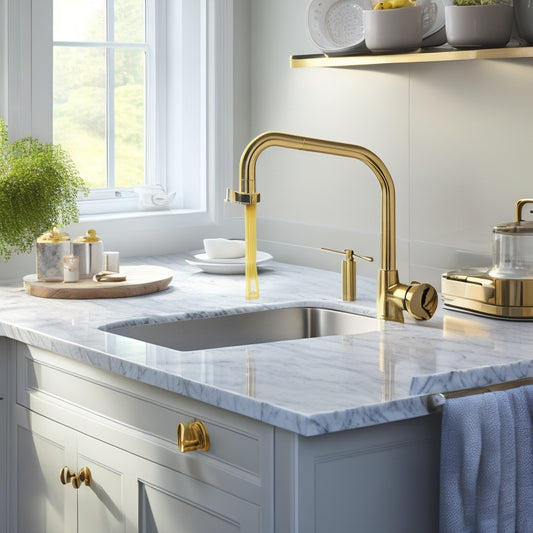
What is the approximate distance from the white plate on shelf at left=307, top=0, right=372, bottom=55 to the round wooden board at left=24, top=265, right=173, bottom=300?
72cm

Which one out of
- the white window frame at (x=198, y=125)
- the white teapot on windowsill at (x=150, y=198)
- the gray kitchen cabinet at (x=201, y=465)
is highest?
the white window frame at (x=198, y=125)

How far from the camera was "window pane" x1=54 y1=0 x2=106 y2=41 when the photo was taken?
309cm

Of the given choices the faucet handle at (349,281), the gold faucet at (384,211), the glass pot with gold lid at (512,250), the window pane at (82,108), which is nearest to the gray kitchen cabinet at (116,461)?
the gold faucet at (384,211)

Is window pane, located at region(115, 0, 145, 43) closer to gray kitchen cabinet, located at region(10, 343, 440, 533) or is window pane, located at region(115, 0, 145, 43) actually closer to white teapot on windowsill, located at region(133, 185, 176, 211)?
white teapot on windowsill, located at region(133, 185, 176, 211)

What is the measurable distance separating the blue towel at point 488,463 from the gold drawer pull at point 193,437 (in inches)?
15.5

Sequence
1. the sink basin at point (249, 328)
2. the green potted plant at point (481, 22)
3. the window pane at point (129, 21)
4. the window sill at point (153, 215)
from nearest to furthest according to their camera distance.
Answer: the green potted plant at point (481, 22) < the sink basin at point (249, 328) < the window sill at point (153, 215) < the window pane at point (129, 21)

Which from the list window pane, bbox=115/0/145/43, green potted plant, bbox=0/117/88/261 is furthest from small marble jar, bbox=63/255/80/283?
window pane, bbox=115/0/145/43

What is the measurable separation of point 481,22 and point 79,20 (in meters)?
1.42

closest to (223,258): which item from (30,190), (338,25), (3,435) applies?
(30,190)

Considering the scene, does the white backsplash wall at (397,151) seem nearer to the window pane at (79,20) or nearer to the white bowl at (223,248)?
the white bowl at (223,248)

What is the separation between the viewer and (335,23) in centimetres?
263

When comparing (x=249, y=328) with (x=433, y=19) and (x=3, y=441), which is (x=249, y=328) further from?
(x=433, y=19)

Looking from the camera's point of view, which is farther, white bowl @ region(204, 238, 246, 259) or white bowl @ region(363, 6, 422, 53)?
white bowl @ region(204, 238, 246, 259)

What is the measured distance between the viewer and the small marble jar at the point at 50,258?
2.60 m
